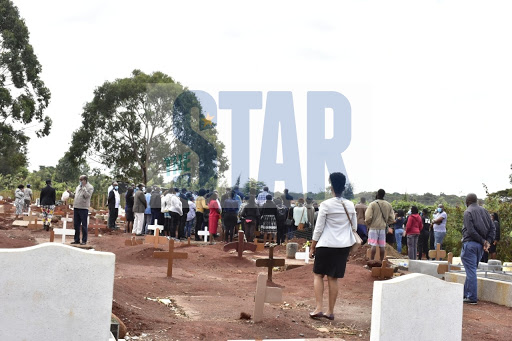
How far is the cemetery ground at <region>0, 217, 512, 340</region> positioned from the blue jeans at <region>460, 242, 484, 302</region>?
10.9 inches

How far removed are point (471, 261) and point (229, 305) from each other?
14.1 feet

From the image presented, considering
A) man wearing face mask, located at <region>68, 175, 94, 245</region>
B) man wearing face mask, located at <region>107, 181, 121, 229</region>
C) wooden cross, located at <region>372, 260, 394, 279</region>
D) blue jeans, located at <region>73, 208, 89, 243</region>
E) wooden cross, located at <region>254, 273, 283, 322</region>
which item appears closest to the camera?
wooden cross, located at <region>254, 273, 283, 322</region>

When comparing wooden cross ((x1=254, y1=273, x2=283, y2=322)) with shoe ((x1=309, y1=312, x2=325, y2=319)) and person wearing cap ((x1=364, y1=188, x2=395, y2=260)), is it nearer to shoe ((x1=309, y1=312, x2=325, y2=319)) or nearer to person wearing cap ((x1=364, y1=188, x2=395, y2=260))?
shoe ((x1=309, y1=312, x2=325, y2=319))

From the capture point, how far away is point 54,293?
476 cm

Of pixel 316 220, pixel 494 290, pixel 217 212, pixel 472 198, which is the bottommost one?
pixel 494 290

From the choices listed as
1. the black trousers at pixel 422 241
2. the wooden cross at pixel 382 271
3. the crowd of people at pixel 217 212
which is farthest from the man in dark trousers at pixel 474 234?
the crowd of people at pixel 217 212

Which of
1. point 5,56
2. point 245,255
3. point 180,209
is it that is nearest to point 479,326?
point 245,255

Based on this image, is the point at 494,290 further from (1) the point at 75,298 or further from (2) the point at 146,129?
(2) the point at 146,129

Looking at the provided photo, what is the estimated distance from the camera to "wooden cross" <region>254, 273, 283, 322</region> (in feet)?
25.0

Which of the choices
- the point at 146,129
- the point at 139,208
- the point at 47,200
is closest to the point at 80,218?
the point at 139,208

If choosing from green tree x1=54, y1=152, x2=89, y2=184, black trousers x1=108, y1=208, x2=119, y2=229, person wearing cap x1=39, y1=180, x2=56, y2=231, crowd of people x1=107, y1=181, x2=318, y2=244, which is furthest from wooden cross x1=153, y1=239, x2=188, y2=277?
green tree x1=54, y1=152, x2=89, y2=184

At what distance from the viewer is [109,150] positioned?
4675 cm

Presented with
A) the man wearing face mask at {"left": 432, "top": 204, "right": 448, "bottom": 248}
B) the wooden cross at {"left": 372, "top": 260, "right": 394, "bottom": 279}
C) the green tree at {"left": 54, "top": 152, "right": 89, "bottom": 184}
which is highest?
the green tree at {"left": 54, "top": 152, "right": 89, "bottom": 184}

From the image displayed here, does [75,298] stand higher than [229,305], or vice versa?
[75,298]
